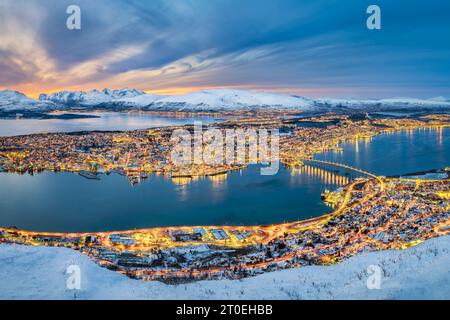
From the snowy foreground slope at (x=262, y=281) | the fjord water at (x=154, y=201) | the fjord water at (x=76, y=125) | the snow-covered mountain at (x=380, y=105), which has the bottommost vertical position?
the fjord water at (x=154, y=201)

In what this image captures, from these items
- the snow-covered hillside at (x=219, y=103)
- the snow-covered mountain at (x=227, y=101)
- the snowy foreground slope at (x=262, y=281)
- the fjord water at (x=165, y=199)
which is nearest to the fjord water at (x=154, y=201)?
the fjord water at (x=165, y=199)

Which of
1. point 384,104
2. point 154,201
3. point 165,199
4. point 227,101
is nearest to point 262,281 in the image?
point 154,201

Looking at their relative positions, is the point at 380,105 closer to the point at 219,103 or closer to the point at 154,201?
the point at 219,103

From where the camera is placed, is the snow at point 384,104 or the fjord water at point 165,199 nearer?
the fjord water at point 165,199

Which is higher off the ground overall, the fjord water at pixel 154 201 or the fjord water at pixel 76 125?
the fjord water at pixel 76 125

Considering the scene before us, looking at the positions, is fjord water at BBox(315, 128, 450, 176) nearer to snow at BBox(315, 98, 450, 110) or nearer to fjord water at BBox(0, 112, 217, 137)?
fjord water at BBox(0, 112, 217, 137)

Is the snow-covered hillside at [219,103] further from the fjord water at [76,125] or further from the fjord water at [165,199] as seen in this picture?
the fjord water at [165,199]

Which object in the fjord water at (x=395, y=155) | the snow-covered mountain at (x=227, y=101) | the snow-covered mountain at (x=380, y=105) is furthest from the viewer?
the snow-covered mountain at (x=227, y=101)
